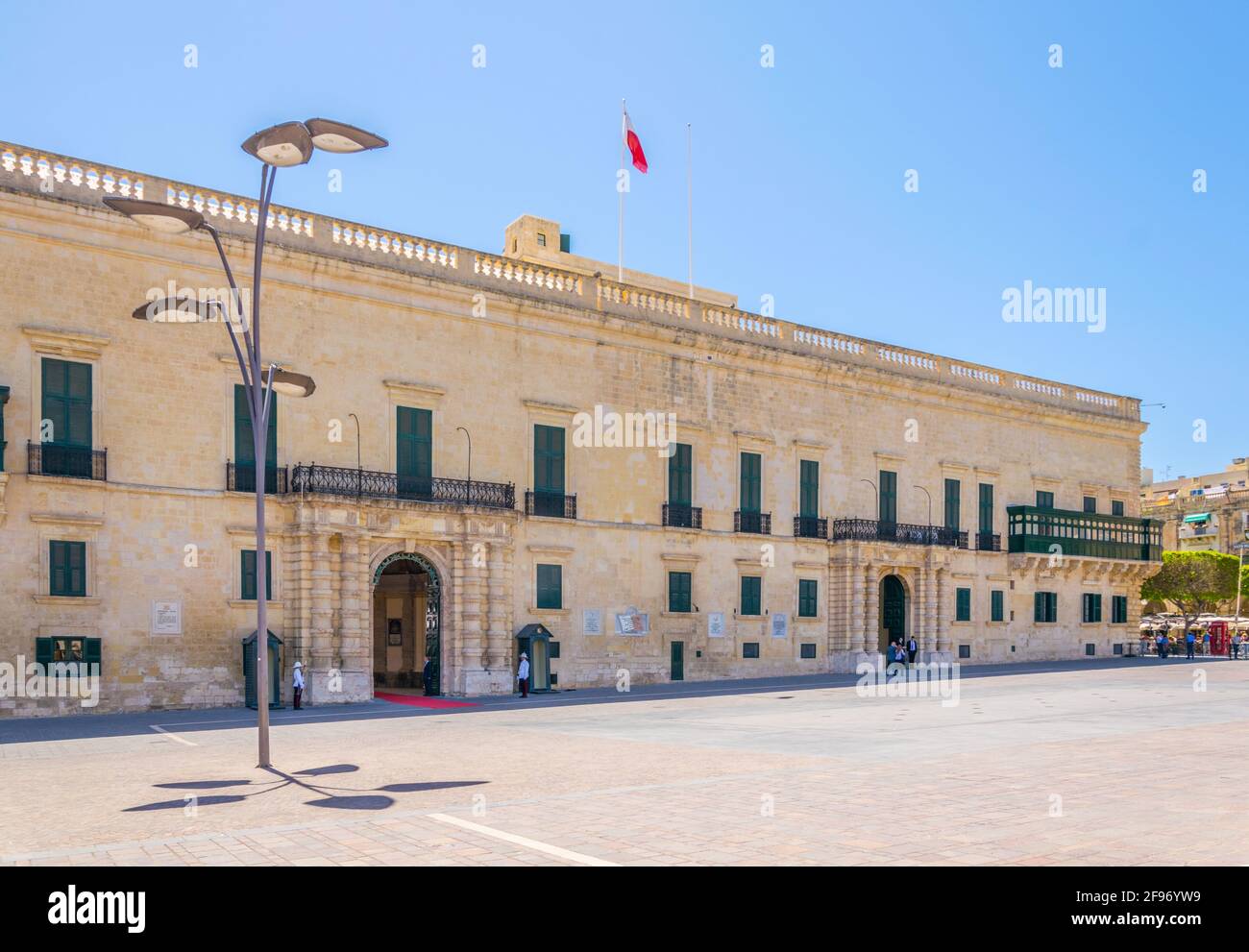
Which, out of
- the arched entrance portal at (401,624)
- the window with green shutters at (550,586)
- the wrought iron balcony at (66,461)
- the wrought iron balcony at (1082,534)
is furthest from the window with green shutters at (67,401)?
the wrought iron balcony at (1082,534)

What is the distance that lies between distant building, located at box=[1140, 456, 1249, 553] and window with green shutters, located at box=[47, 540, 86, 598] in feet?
270

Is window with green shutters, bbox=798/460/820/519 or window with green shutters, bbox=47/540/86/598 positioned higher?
window with green shutters, bbox=798/460/820/519

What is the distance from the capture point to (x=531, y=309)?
33.2 metres

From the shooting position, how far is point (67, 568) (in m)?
25.1

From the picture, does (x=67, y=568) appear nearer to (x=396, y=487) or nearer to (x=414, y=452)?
(x=396, y=487)

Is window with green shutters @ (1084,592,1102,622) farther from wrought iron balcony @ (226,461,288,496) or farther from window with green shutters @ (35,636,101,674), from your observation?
window with green shutters @ (35,636,101,674)

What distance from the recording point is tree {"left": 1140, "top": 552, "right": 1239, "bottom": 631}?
65.3m

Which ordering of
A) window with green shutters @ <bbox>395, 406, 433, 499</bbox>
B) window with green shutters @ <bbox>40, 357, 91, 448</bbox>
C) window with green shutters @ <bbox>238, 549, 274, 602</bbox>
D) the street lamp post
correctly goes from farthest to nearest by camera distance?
window with green shutters @ <bbox>395, 406, 433, 499</bbox> < window with green shutters @ <bbox>238, 549, 274, 602</bbox> < window with green shutters @ <bbox>40, 357, 91, 448</bbox> < the street lamp post

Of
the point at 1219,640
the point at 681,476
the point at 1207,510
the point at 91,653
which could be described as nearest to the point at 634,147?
the point at 681,476

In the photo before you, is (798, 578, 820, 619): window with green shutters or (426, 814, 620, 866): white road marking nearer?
(426, 814, 620, 866): white road marking

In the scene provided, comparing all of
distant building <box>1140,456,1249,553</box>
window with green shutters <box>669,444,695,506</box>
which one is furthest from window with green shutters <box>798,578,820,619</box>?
distant building <box>1140,456,1249,553</box>

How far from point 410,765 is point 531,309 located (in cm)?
1984

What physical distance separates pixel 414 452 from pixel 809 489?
15318 mm
